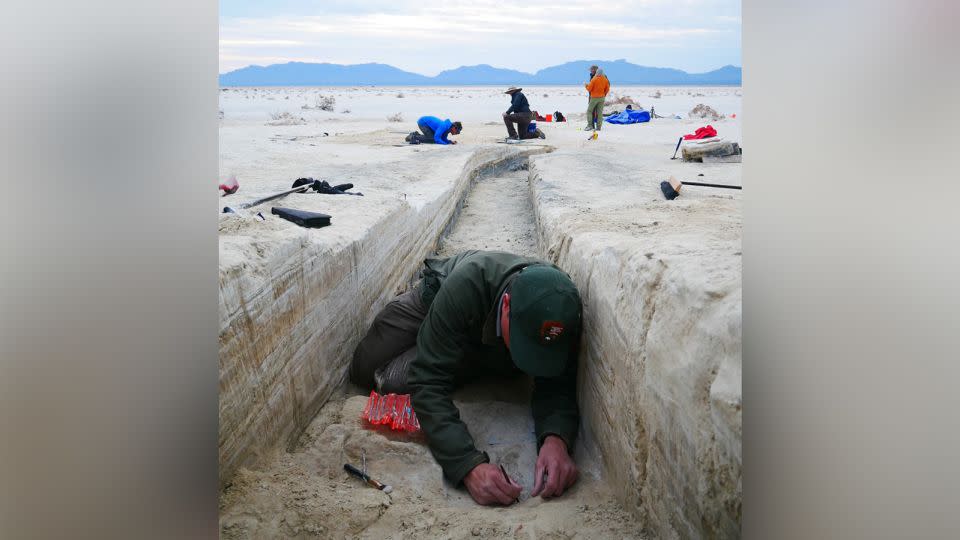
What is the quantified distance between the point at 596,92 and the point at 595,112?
844 mm

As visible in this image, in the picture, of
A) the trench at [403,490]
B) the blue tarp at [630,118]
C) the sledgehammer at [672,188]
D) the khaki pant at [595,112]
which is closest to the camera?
the trench at [403,490]

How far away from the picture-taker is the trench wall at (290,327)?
218 cm

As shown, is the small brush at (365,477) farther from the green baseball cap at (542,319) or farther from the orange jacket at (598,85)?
the orange jacket at (598,85)

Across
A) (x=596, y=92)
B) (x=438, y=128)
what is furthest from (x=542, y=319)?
(x=596, y=92)

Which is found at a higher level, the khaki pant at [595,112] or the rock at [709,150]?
the khaki pant at [595,112]

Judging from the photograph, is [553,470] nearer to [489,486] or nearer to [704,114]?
[489,486]

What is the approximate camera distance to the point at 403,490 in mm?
2471

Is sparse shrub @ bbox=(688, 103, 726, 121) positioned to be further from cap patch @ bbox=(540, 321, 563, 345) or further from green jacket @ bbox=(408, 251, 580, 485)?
cap patch @ bbox=(540, 321, 563, 345)

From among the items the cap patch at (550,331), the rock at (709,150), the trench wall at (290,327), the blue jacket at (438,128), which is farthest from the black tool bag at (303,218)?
the blue jacket at (438,128)

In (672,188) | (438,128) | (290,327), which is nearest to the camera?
(290,327)

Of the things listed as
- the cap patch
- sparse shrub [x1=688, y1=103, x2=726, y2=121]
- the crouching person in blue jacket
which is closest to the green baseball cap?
the cap patch

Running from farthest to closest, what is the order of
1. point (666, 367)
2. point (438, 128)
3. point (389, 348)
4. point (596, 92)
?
1. point (596, 92)
2. point (438, 128)
3. point (389, 348)
4. point (666, 367)

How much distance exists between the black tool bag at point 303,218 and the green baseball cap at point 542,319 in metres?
1.37
